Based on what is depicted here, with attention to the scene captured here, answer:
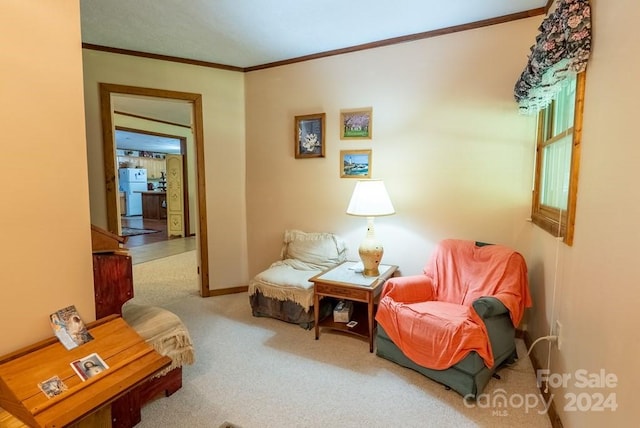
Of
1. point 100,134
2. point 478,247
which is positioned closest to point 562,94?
point 478,247

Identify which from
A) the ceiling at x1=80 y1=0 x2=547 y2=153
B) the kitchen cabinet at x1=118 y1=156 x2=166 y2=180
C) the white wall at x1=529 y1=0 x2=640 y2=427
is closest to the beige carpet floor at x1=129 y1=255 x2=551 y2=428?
the white wall at x1=529 y1=0 x2=640 y2=427

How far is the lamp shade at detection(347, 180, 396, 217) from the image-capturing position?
267 centimetres

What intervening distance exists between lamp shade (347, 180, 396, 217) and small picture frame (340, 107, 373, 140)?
0.62m

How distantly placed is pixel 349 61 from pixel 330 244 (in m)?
1.76

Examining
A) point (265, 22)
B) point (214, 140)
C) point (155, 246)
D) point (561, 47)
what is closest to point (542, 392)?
point (561, 47)

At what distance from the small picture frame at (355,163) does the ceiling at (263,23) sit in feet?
3.24

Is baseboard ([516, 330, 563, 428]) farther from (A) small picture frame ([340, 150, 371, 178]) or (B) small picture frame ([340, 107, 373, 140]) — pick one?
(B) small picture frame ([340, 107, 373, 140])

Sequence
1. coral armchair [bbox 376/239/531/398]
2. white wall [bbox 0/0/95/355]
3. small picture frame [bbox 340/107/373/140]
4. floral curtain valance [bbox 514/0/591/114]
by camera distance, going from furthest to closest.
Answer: small picture frame [bbox 340/107/373/140]
coral armchair [bbox 376/239/531/398]
floral curtain valance [bbox 514/0/591/114]
white wall [bbox 0/0/95/355]

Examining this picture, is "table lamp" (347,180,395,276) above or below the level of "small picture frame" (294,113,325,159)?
below

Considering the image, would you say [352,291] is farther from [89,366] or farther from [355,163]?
[89,366]

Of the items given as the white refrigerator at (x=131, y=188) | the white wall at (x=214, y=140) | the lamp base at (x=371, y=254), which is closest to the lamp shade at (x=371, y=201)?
the lamp base at (x=371, y=254)

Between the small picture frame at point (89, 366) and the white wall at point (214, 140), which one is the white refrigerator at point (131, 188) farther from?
the small picture frame at point (89, 366)

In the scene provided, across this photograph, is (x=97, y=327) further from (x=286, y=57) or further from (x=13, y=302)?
(x=286, y=57)

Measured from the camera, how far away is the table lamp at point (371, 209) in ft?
8.77
